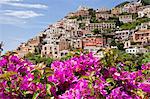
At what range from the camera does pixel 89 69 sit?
4.70m

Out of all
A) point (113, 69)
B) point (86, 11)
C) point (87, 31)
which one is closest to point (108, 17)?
point (86, 11)

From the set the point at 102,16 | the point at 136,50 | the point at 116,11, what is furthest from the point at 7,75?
the point at 116,11

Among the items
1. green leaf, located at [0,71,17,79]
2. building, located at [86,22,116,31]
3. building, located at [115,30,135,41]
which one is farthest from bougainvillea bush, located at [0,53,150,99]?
building, located at [86,22,116,31]

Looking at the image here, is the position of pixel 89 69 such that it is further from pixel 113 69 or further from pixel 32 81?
pixel 32 81

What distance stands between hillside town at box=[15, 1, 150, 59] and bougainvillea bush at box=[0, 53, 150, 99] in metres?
73.1

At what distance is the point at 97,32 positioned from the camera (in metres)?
Answer: 106

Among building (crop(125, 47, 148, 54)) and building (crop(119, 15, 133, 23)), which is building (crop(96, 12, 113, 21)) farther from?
building (crop(125, 47, 148, 54))

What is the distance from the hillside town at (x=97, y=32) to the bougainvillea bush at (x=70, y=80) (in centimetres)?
7315

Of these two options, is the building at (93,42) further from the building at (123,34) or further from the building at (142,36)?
the building at (142,36)

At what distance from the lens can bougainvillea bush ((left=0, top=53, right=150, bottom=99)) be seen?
405cm

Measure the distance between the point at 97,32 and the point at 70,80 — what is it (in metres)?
101

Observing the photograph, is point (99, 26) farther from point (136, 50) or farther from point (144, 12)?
point (136, 50)

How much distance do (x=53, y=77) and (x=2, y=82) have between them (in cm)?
50

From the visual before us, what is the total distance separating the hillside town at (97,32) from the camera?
90625 mm
